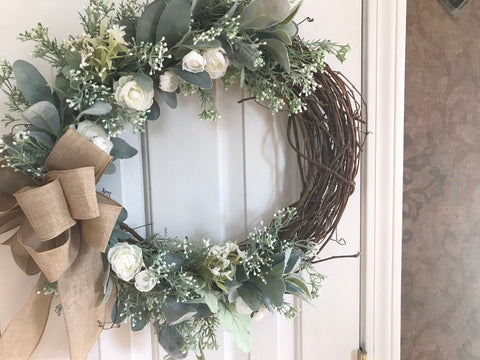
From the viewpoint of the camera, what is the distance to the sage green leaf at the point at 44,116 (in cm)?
71

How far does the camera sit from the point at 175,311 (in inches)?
31.4

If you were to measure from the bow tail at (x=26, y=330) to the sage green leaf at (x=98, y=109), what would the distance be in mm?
410

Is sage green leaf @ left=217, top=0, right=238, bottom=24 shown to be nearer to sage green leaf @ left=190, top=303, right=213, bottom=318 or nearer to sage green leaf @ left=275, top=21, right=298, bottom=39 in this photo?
sage green leaf @ left=275, top=21, right=298, bottom=39

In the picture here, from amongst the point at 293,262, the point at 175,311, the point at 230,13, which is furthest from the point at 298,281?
the point at 230,13

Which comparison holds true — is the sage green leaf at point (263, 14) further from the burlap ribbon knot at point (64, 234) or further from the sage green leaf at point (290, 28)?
the burlap ribbon knot at point (64, 234)

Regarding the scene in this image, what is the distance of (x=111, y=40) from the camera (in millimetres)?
706

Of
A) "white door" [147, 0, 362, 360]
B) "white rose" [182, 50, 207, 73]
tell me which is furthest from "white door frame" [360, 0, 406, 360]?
"white rose" [182, 50, 207, 73]

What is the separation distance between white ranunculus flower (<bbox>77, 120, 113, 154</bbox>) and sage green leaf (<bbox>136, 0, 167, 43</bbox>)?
0.19 m

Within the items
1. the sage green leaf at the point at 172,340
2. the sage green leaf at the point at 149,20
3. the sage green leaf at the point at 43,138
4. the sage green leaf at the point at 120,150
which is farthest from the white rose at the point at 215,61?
the sage green leaf at the point at 172,340

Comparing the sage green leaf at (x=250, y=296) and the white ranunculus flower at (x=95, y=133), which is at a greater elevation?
the white ranunculus flower at (x=95, y=133)

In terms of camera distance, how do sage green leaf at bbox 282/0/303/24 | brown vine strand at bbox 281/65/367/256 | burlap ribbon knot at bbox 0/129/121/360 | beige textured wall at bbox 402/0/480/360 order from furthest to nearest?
beige textured wall at bbox 402/0/480/360 < brown vine strand at bbox 281/65/367/256 < sage green leaf at bbox 282/0/303/24 < burlap ribbon knot at bbox 0/129/121/360

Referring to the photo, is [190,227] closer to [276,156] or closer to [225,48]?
[276,156]

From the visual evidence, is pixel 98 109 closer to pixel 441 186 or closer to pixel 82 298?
pixel 82 298

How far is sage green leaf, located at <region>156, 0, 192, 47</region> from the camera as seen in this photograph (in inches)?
28.3
